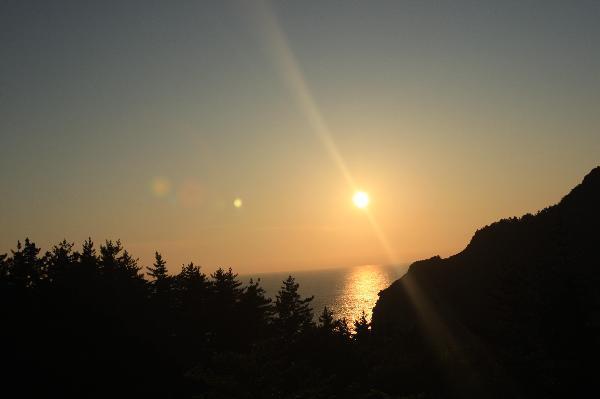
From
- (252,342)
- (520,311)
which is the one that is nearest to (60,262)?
(252,342)

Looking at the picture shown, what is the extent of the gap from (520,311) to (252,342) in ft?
66.4

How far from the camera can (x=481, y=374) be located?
74.8ft

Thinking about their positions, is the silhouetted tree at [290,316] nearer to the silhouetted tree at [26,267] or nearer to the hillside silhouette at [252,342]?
the hillside silhouette at [252,342]

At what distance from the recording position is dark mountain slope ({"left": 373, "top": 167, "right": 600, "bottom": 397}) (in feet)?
79.7

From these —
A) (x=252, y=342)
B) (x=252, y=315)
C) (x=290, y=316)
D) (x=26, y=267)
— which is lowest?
(x=252, y=342)

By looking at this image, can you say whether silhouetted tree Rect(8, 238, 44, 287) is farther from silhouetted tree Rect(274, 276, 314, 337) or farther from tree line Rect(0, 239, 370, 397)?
silhouetted tree Rect(274, 276, 314, 337)

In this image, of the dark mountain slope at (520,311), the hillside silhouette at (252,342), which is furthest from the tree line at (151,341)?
the dark mountain slope at (520,311)

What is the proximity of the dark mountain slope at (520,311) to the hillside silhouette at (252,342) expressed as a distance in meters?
0.12

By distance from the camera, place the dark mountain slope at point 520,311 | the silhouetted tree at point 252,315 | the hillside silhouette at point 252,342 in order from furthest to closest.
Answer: the silhouetted tree at point 252,315, the dark mountain slope at point 520,311, the hillside silhouette at point 252,342

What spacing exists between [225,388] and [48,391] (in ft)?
40.1

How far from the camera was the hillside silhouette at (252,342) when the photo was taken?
2131 cm

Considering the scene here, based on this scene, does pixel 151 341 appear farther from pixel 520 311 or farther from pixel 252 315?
pixel 520 311

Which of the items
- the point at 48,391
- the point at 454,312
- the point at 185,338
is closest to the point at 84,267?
the point at 185,338

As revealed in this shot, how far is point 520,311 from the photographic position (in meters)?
30.2
